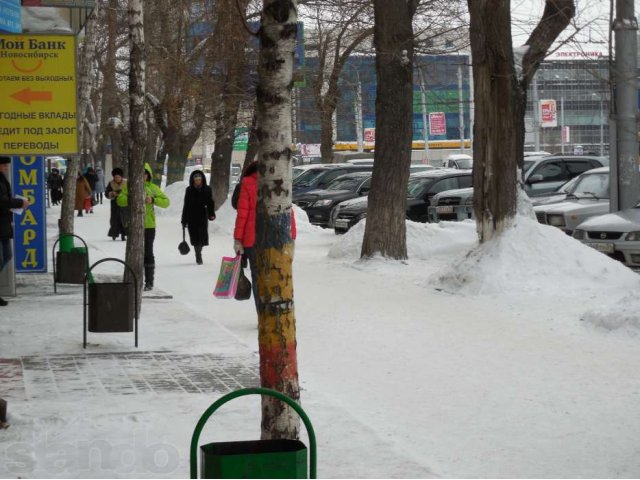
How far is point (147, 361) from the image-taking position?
34.3 feet

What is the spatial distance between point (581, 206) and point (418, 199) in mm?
7251

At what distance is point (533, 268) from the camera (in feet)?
51.8

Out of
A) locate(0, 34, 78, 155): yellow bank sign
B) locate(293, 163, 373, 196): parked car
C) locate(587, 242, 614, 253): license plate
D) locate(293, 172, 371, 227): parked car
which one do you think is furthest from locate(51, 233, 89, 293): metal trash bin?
locate(293, 163, 373, 196): parked car

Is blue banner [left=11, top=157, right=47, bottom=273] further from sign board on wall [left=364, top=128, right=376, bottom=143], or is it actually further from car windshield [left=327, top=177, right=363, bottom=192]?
sign board on wall [left=364, top=128, right=376, bottom=143]

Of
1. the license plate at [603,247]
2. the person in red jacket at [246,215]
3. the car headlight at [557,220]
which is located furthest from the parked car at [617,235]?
the person in red jacket at [246,215]

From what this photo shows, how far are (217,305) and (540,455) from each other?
8.23 m

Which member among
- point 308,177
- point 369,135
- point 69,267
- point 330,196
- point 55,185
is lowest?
point 69,267

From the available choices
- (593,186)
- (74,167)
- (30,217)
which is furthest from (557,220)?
(30,217)

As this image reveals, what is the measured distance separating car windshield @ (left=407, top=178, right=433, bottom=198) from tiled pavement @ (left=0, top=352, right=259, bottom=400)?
1854cm

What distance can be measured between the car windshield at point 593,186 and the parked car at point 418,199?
5573 mm

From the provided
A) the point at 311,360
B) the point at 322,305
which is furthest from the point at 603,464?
the point at 322,305

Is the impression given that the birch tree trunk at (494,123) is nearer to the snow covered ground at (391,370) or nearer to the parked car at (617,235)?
the snow covered ground at (391,370)

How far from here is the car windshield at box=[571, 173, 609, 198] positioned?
74.3ft

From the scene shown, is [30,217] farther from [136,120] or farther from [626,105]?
[626,105]
